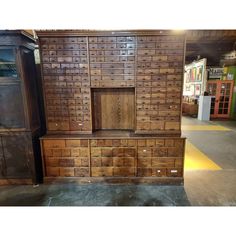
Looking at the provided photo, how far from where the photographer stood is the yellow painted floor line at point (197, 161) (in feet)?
10.3

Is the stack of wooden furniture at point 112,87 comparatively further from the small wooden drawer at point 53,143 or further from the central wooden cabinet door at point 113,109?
the central wooden cabinet door at point 113,109

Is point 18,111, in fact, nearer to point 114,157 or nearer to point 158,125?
point 114,157

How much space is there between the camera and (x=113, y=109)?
2895 mm

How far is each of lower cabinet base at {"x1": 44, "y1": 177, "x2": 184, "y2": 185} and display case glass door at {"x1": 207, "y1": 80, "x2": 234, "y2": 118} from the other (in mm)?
6943

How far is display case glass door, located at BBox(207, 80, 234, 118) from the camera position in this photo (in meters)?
8.04

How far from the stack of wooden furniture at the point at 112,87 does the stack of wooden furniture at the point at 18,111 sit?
194 mm

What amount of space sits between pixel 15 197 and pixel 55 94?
1.59 metres

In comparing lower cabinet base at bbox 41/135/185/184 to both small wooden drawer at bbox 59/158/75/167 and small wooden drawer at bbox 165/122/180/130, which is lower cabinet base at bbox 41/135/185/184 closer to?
small wooden drawer at bbox 59/158/75/167

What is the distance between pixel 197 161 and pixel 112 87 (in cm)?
233

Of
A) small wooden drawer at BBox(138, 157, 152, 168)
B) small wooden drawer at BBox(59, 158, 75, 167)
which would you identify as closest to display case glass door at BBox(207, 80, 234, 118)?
small wooden drawer at BBox(138, 157, 152, 168)
